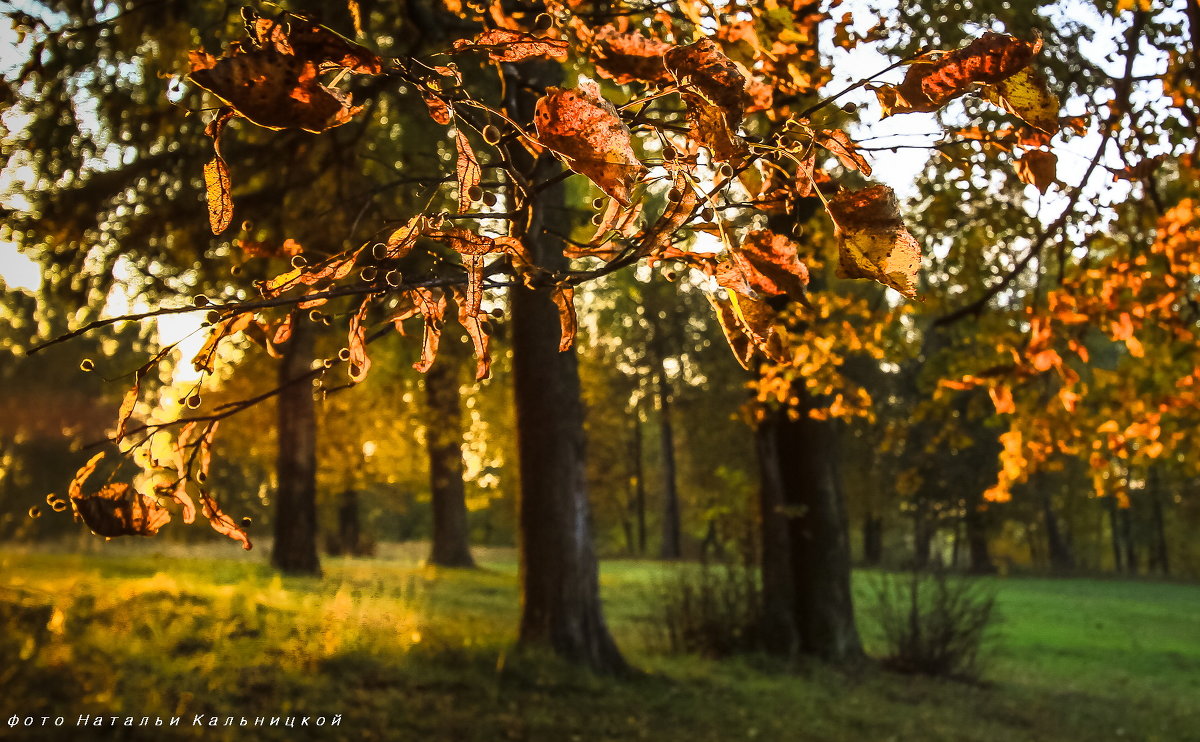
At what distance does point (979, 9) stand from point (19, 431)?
124 feet

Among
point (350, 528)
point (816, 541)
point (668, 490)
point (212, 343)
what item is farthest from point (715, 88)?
point (668, 490)

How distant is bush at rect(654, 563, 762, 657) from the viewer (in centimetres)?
934

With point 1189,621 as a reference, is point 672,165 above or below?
above

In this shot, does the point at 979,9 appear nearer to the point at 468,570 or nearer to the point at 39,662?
the point at 39,662

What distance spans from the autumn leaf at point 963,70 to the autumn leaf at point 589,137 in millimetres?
478

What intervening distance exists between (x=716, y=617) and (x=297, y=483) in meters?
7.66

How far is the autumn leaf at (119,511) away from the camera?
139 cm

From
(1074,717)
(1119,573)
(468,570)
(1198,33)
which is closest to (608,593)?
(468,570)

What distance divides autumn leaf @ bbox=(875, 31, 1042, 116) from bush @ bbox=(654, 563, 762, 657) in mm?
8581

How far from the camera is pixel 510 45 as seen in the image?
1.23 meters

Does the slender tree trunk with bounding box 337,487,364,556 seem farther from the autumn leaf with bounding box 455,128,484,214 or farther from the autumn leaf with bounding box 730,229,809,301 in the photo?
the autumn leaf with bounding box 455,128,484,214

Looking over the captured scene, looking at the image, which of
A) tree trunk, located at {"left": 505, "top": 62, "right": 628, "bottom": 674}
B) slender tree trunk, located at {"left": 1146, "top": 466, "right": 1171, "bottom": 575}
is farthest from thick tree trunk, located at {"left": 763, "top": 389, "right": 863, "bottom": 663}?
slender tree trunk, located at {"left": 1146, "top": 466, "right": 1171, "bottom": 575}

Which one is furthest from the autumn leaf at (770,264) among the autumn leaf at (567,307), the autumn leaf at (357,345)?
the autumn leaf at (357,345)

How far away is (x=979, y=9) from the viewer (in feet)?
17.4
